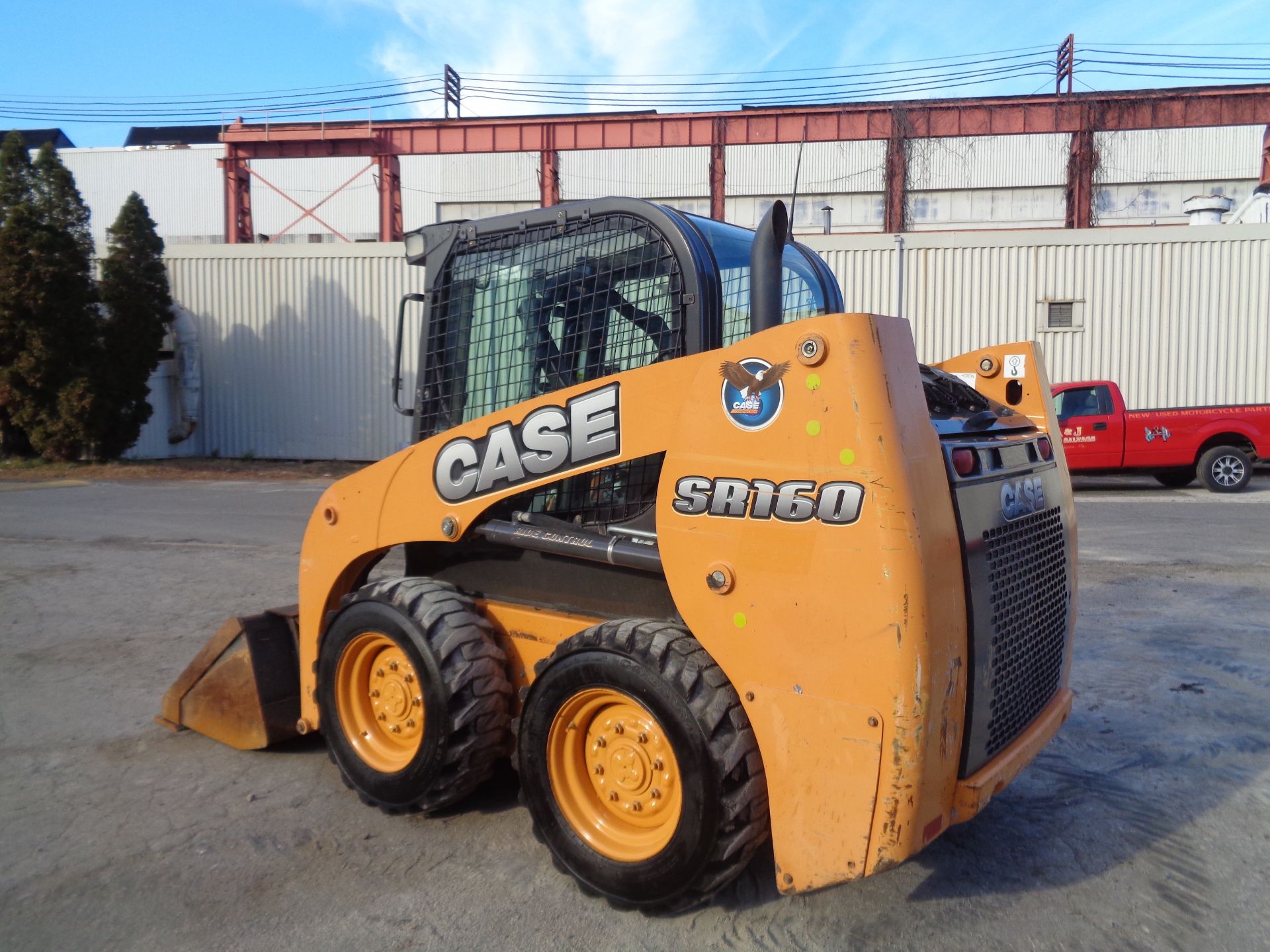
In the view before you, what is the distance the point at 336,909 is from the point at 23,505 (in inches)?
529

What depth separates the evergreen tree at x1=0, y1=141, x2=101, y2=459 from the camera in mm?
18828

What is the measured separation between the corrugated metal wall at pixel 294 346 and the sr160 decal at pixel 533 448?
19087mm

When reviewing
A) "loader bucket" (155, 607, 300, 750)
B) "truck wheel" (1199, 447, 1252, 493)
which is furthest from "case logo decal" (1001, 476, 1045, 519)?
"truck wheel" (1199, 447, 1252, 493)

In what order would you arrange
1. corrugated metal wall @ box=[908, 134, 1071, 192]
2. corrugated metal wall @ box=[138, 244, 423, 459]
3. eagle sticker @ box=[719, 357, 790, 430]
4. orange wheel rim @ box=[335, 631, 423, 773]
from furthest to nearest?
corrugated metal wall @ box=[908, 134, 1071, 192], corrugated metal wall @ box=[138, 244, 423, 459], orange wheel rim @ box=[335, 631, 423, 773], eagle sticker @ box=[719, 357, 790, 430]

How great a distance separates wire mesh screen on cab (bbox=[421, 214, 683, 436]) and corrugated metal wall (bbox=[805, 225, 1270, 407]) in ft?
57.1

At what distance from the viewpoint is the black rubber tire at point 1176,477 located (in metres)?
16.0

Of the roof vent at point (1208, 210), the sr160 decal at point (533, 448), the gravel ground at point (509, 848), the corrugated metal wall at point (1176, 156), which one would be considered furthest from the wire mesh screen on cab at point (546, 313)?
the corrugated metal wall at point (1176, 156)

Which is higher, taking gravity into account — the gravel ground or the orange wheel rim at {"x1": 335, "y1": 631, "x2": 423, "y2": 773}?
the orange wheel rim at {"x1": 335, "y1": 631, "x2": 423, "y2": 773}

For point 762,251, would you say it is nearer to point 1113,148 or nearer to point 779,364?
point 779,364

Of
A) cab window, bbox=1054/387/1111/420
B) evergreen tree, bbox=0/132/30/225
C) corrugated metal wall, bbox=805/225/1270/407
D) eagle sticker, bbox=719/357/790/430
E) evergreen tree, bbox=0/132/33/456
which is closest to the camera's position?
eagle sticker, bbox=719/357/790/430

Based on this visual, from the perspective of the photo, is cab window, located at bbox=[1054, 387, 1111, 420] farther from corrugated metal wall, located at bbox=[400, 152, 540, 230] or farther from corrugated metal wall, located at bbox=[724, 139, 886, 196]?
corrugated metal wall, located at bbox=[400, 152, 540, 230]

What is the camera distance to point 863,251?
840 inches

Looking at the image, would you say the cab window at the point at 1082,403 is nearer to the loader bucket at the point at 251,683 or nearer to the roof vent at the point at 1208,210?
the roof vent at the point at 1208,210

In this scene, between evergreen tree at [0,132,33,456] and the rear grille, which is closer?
the rear grille
